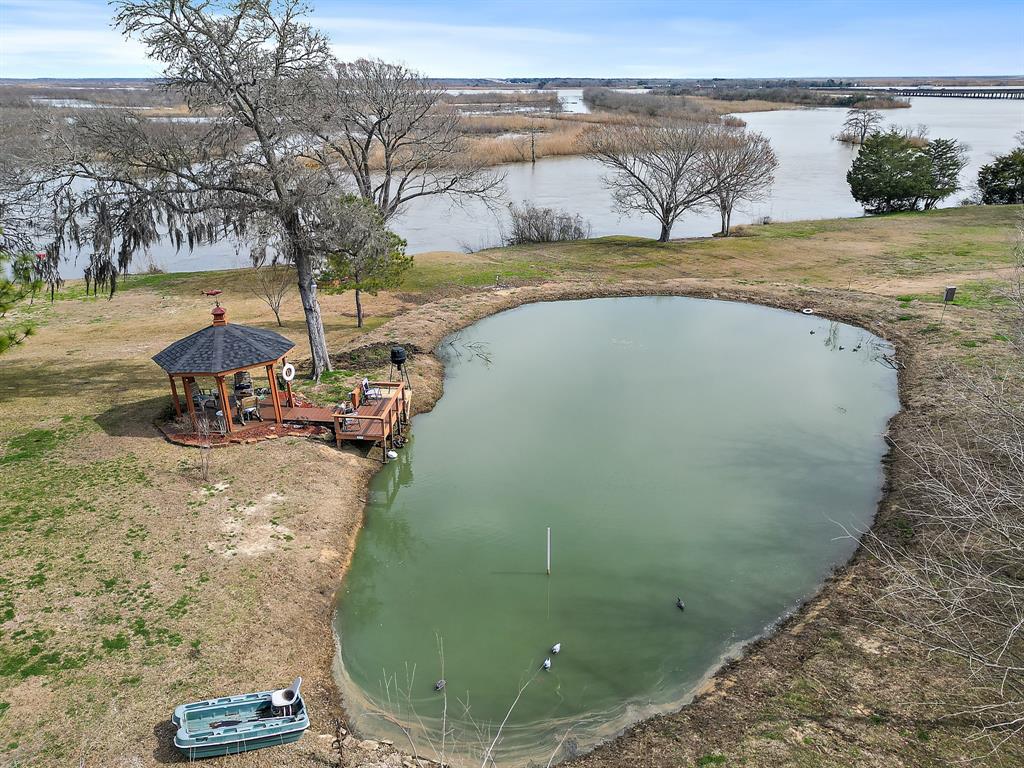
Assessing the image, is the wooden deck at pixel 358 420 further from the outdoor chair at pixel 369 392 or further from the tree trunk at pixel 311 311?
the tree trunk at pixel 311 311

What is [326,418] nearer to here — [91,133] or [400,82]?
[91,133]

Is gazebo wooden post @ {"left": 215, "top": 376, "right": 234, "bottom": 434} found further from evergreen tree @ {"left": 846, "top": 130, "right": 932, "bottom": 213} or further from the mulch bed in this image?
evergreen tree @ {"left": 846, "top": 130, "right": 932, "bottom": 213}

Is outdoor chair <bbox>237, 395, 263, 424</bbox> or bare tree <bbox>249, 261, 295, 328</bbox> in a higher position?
bare tree <bbox>249, 261, 295, 328</bbox>

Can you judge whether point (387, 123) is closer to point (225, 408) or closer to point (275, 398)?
point (275, 398)

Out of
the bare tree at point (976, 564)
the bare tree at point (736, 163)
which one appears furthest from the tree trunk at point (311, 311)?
the bare tree at point (736, 163)

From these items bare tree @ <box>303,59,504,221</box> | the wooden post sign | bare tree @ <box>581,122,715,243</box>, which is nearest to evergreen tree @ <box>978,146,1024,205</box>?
bare tree @ <box>581,122,715,243</box>

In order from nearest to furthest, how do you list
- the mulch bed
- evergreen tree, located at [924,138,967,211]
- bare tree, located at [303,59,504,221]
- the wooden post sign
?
1. the mulch bed
2. the wooden post sign
3. bare tree, located at [303,59,504,221]
4. evergreen tree, located at [924,138,967,211]

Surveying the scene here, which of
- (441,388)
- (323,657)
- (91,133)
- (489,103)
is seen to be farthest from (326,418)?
(489,103)

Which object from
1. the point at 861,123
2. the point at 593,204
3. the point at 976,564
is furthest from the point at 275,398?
the point at 861,123
